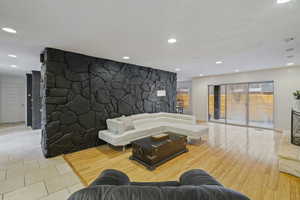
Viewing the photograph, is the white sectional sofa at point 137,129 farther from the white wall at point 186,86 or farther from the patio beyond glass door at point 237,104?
the white wall at point 186,86

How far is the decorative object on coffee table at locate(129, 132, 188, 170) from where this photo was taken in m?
2.61

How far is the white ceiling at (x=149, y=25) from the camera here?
165 centimetres

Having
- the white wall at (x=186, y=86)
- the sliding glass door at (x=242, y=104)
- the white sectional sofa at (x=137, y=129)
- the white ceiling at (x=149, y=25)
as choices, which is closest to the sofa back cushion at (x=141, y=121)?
the white sectional sofa at (x=137, y=129)

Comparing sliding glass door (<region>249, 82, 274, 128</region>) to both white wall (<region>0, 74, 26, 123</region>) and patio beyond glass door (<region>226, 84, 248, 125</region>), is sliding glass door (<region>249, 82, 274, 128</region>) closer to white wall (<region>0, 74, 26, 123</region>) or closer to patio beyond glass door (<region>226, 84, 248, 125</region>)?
patio beyond glass door (<region>226, 84, 248, 125</region>)

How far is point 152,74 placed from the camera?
18.3ft

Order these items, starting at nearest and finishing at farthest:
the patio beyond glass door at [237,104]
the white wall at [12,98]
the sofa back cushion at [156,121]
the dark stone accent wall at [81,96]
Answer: the dark stone accent wall at [81,96], the sofa back cushion at [156,121], the patio beyond glass door at [237,104], the white wall at [12,98]

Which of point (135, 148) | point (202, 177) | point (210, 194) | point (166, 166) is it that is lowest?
point (166, 166)

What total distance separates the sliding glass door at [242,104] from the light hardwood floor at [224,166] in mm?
2398

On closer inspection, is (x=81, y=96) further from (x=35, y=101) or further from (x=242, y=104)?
(x=242, y=104)

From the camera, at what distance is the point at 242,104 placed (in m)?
6.33

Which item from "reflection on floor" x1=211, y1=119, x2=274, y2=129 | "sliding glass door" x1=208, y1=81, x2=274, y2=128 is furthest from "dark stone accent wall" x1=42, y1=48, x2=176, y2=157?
"reflection on floor" x1=211, y1=119, x2=274, y2=129

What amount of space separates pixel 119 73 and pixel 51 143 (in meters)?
2.66

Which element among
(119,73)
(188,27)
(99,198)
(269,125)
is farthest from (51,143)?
(269,125)

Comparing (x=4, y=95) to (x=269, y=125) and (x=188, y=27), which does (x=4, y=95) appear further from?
(x=269, y=125)
